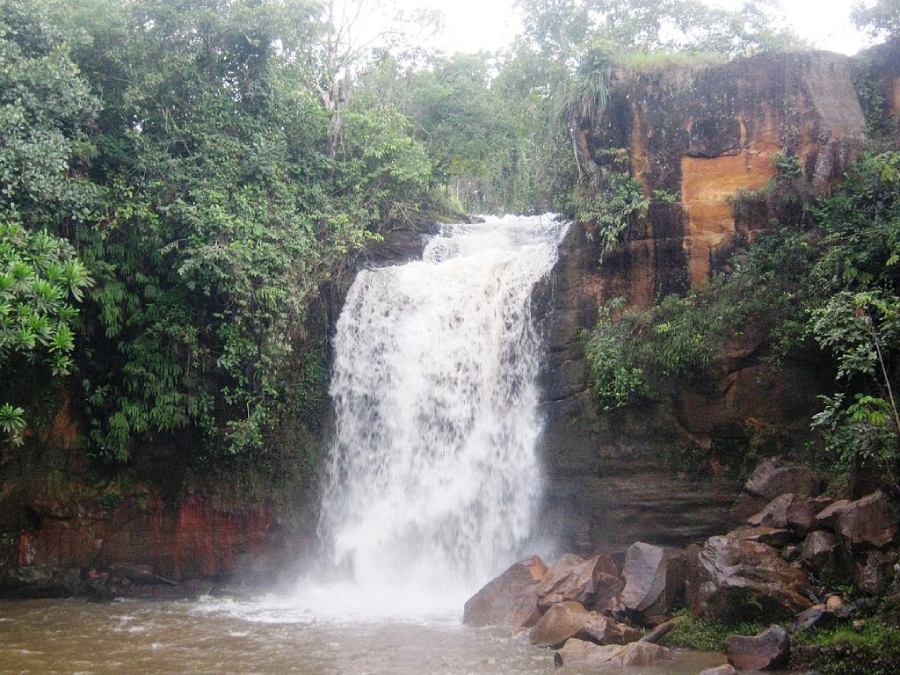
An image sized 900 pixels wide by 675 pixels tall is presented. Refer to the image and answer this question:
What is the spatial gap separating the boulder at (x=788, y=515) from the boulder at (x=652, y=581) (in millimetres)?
1163

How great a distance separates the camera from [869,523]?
326 inches

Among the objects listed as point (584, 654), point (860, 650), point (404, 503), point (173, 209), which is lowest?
point (584, 654)

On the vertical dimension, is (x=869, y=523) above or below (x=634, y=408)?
below

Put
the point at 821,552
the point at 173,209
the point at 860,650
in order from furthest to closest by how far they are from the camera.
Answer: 1. the point at 173,209
2. the point at 821,552
3. the point at 860,650

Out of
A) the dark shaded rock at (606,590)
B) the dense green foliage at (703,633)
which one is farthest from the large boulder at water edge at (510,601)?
the dense green foliage at (703,633)

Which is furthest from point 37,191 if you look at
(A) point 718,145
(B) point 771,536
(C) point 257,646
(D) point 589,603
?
(B) point 771,536

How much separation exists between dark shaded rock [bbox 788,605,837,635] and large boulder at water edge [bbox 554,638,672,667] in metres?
1.34

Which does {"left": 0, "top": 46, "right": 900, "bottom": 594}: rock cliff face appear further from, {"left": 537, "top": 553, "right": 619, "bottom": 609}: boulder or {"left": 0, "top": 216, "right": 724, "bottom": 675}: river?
{"left": 537, "top": 553, "right": 619, "bottom": 609}: boulder

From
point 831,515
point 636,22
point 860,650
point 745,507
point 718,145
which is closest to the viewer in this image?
point 860,650

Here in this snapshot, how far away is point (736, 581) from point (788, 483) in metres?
2.23

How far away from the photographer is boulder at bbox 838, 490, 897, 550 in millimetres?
8148

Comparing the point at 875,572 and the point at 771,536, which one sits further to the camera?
the point at 771,536

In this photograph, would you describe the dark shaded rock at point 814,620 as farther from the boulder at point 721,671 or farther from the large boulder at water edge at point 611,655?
the large boulder at water edge at point 611,655

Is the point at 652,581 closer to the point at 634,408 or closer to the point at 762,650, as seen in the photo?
the point at 762,650
